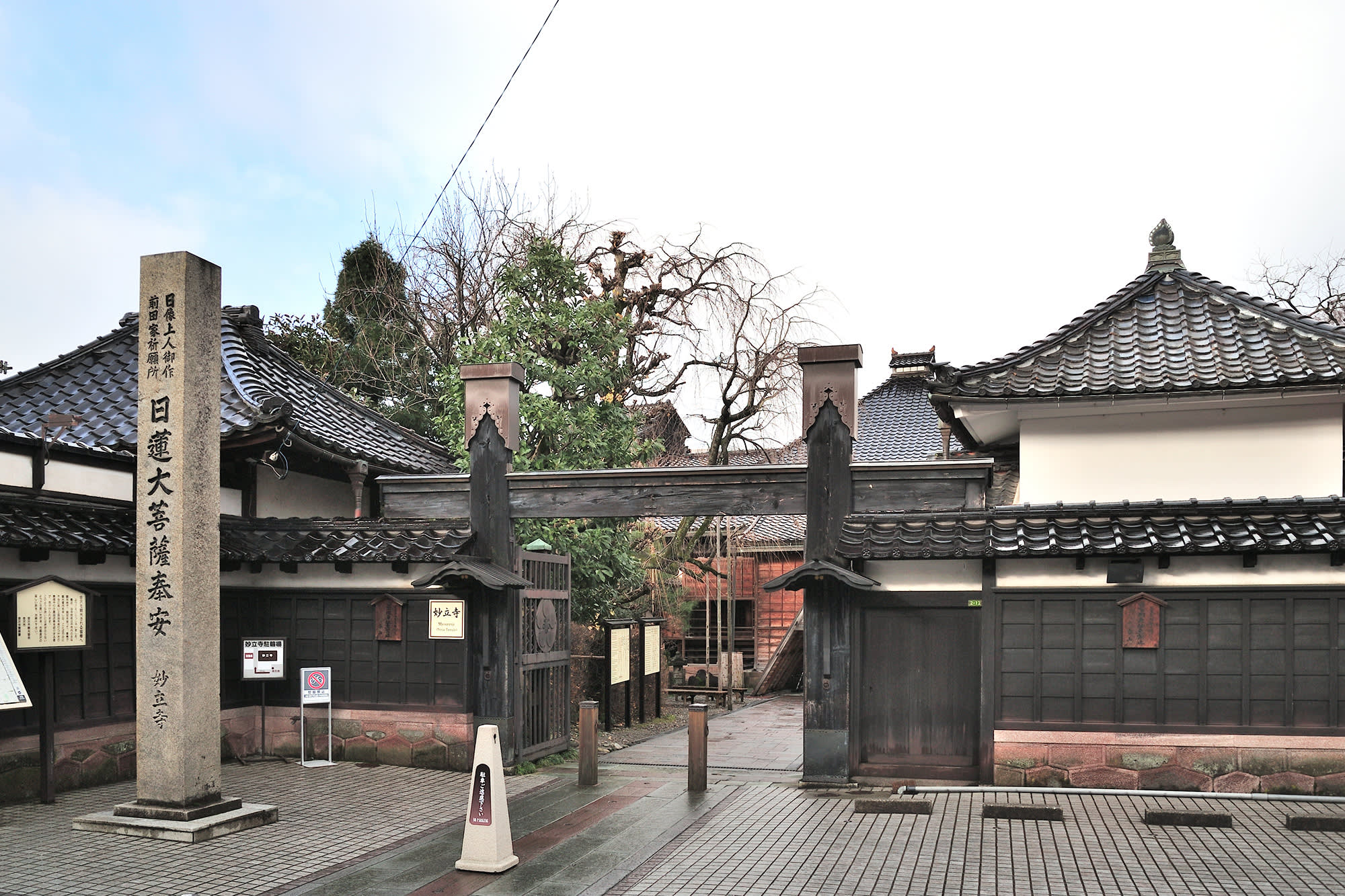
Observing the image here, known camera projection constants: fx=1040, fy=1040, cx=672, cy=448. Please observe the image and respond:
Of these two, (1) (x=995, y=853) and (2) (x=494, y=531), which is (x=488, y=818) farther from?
(2) (x=494, y=531)

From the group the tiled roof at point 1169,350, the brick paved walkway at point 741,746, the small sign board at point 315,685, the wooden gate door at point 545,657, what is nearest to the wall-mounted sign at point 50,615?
the small sign board at point 315,685

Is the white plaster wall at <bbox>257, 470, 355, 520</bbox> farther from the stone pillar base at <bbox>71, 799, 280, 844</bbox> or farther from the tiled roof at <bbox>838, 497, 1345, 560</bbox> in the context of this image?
the tiled roof at <bbox>838, 497, 1345, 560</bbox>

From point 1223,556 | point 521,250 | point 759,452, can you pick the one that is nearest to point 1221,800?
point 1223,556

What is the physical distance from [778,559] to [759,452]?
19.9 feet

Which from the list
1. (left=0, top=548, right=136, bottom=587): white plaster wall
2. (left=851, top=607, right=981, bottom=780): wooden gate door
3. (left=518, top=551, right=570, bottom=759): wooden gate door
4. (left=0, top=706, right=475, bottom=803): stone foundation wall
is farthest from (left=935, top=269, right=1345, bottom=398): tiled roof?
(left=0, top=548, right=136, bottom=587): white plaster wall

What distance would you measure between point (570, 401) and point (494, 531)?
5.10 metres

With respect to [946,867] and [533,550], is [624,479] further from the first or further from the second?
[946,867]

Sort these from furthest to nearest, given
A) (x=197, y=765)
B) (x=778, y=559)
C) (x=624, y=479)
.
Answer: (x=778, y=559) → (x=624, y=479) → (x=197, y=765)

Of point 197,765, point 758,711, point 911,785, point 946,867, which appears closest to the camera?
point 946,867

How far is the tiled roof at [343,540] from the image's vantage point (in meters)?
13.5

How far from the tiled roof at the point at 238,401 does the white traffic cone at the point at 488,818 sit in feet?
21.1

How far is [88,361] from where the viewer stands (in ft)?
54.2

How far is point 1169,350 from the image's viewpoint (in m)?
14.2

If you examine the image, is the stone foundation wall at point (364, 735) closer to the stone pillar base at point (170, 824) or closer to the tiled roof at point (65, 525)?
the tiled roof at point (65, 525)
